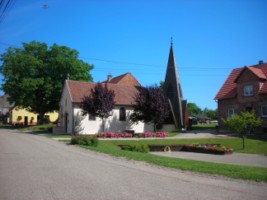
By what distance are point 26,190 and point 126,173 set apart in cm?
383

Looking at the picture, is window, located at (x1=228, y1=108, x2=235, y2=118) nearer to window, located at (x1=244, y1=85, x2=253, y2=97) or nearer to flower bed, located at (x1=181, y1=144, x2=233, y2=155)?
window, located at (x1=244, y1=85, x2=253, y2=97)

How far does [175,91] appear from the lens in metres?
44.3

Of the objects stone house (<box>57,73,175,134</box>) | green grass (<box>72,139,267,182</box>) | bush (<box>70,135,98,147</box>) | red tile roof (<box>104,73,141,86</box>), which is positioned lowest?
green grass (<box>72,139,267,182</box>)

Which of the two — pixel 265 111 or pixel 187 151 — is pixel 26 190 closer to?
pixel 187 151

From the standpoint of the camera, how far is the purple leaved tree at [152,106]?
34594mm

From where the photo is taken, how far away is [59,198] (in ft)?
21.6

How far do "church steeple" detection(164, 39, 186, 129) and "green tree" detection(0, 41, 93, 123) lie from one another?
1464 cm

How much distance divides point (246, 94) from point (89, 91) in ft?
66.2

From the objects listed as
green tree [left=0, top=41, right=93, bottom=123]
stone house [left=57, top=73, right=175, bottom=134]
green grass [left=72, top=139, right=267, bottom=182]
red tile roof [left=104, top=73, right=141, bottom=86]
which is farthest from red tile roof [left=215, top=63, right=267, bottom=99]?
green tree [left=0, top=41, right=93, bottom=123]

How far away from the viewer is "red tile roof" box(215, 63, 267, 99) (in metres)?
33.3

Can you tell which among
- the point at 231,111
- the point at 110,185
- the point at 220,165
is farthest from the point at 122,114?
the point at 110,185

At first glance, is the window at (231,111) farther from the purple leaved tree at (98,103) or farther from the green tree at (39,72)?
the green tree at (39,72)

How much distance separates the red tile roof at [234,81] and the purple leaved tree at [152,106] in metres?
8.54

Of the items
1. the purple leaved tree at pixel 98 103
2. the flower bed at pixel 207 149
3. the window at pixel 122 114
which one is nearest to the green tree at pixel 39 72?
the window at pixel 122 114
